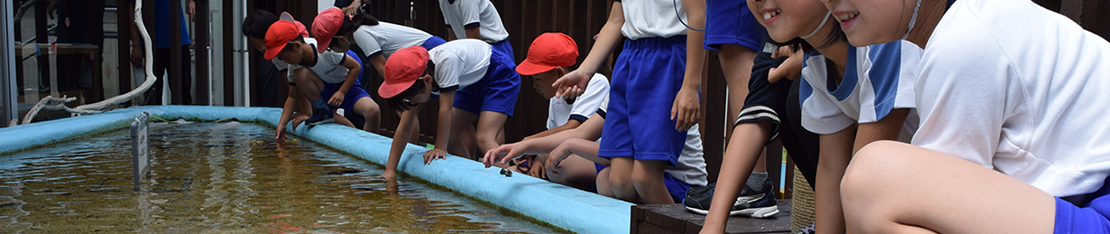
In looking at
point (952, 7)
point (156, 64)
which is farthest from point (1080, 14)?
point (156, 64)

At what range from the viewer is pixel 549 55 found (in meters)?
3.15

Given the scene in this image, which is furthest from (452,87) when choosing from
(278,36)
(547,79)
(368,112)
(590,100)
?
(368,112)

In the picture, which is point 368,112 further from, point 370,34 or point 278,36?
point 370,34

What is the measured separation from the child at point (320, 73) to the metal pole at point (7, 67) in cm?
166

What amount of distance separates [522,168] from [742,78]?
1587 millimetres

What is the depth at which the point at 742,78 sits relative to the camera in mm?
2027

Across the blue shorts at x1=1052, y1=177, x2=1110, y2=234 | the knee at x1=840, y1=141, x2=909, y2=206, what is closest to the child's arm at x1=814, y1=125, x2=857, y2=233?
the knee at x1=840, y1=141, x2=909, y2=206

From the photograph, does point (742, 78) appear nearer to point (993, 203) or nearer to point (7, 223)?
point (993, 203)

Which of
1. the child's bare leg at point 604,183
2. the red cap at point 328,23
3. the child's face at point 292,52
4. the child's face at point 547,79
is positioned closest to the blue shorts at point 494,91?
the child's face at point 547,79

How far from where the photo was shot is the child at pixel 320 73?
17.0 feet

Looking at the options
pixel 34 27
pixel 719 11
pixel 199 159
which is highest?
pixel 719 11

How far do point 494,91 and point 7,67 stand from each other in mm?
3507

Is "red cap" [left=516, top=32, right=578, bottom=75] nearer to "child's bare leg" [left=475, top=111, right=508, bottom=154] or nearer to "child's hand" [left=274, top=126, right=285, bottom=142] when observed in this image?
"child's bare leg" [left=475, top=111, right=508, bottom=154]

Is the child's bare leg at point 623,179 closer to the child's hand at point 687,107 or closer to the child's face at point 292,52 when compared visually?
the child's hand at point 687,107
